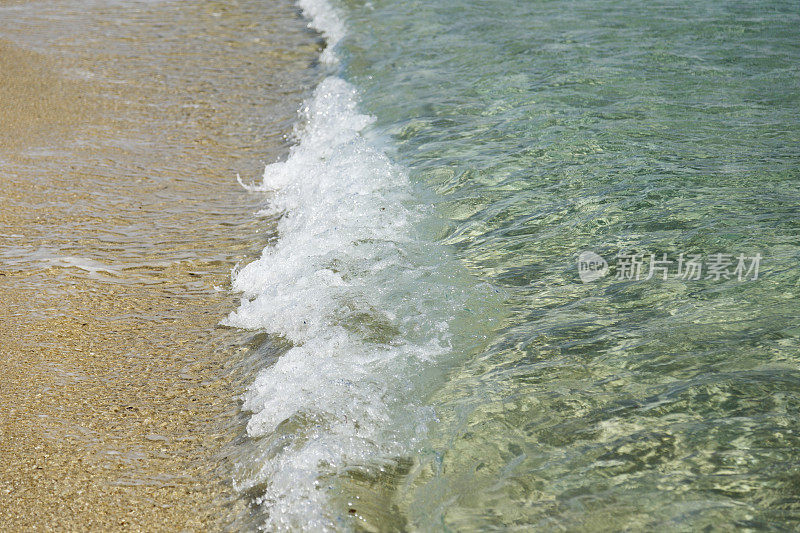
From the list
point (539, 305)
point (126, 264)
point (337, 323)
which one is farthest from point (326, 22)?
point (539, 305)

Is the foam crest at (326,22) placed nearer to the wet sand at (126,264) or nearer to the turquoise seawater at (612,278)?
the wet sand at (126,264)

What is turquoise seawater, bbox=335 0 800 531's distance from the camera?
259 cm

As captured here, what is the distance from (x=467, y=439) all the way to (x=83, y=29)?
9373 mm

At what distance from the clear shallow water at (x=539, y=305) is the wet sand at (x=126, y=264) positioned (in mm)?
293

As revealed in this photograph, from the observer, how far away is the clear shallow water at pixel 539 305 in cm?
263

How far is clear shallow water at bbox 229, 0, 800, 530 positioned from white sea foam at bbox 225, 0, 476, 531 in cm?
1

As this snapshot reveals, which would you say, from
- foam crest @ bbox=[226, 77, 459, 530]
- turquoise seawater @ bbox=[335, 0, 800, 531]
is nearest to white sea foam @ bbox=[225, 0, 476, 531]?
foam crest @ bbox=[226, 77, 459, 530]

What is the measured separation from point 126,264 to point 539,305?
8.29ft

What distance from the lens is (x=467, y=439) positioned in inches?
114

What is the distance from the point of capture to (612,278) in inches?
152

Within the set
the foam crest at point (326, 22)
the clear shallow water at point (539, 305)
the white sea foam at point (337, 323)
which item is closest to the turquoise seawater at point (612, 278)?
the clear shallow water at point (539, 305)

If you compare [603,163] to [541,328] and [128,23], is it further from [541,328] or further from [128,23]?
[128,23]

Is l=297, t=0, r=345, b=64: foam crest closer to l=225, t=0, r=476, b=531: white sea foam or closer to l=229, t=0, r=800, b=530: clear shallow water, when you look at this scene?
l=229, t=0, r=800, b=530: clear shallow water

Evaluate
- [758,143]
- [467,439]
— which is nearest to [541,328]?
[467,439]
